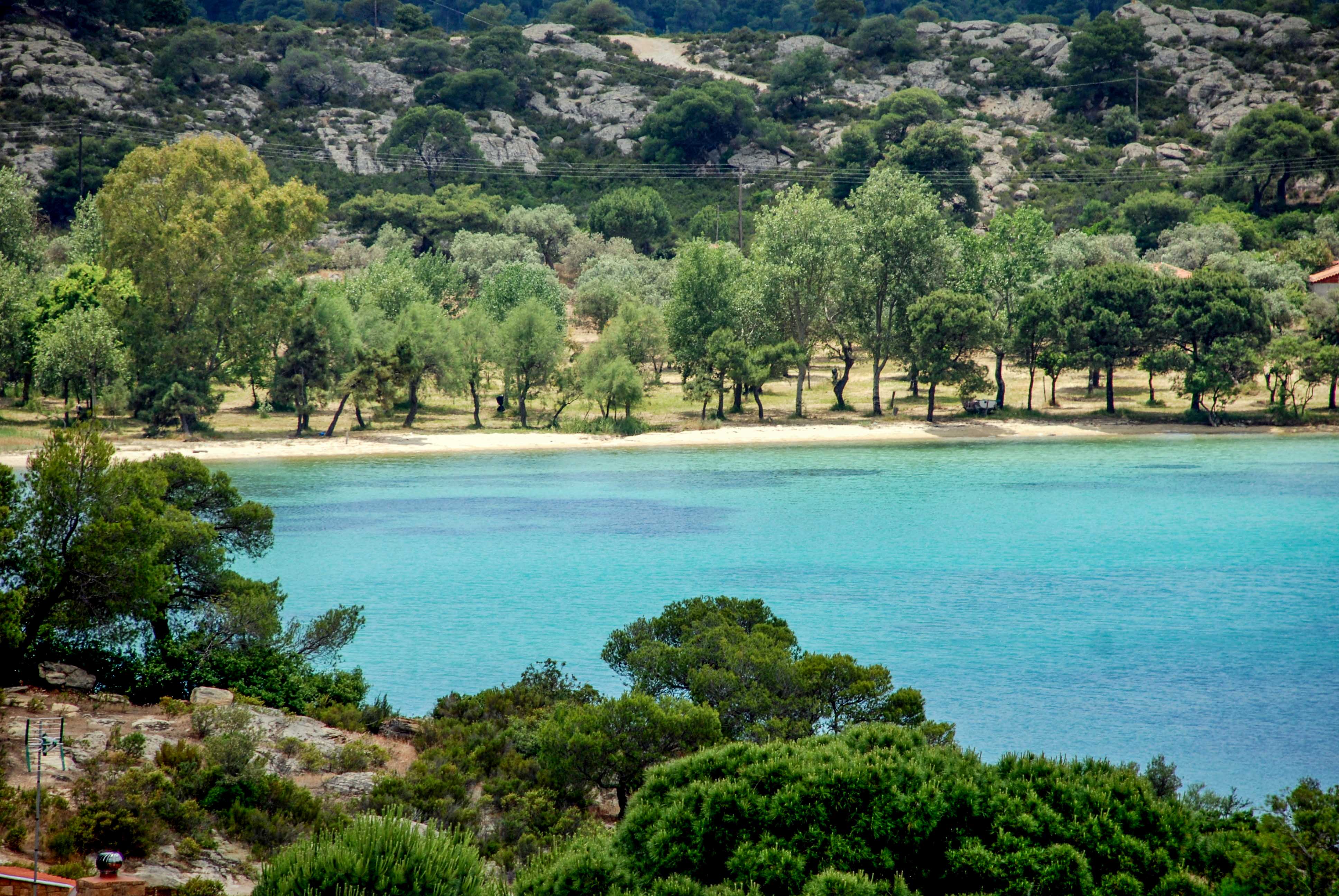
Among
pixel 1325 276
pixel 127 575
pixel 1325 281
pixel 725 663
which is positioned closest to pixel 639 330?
pixel 1325 281

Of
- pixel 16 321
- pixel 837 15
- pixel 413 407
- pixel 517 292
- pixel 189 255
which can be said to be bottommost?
pixel 413 407

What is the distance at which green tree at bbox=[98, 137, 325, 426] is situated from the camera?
6206 cm

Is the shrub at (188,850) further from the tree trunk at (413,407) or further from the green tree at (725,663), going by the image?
the tree trunk at (413,407)

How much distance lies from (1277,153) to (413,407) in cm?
8798

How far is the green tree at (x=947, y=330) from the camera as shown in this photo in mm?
67562

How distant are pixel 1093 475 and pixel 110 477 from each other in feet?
159

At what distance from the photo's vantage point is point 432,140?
450 ft

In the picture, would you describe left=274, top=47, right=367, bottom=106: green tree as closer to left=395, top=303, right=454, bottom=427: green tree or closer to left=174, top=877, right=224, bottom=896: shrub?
left=395, top=303, right=454, bottom=427: green tree

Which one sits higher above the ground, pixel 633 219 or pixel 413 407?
pixel 633 219

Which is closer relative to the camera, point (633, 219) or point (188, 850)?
point (188, 850)

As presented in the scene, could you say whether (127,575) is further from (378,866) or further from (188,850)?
(378,866)

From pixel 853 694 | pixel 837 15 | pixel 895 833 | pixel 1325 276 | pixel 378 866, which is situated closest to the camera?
pixel 378 866

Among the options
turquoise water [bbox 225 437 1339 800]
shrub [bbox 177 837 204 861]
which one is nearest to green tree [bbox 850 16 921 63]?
turquoise water [bbox 225 437 1339 800]

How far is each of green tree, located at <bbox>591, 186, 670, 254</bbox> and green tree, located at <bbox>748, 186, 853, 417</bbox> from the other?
44516mm
